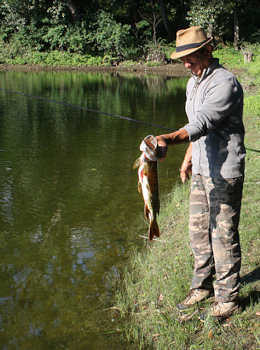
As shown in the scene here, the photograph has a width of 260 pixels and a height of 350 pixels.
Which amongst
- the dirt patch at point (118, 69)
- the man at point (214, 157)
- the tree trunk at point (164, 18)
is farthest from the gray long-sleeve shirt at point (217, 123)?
the tree trunk at point (164, 18)

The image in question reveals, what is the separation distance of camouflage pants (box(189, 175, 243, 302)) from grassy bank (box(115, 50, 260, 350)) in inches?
10.6

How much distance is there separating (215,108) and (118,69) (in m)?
31.3

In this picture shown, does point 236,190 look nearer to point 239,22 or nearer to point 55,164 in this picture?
point 55,164

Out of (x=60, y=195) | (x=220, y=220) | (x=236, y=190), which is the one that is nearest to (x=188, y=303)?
(x=220, y=220)

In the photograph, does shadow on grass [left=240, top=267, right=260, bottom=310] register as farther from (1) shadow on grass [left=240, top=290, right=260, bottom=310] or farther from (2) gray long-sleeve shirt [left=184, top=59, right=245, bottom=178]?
(2) gray long-sleeve shirt [left=184, top=59, right=245, bottom=178]

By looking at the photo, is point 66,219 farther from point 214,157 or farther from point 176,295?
point 214,157

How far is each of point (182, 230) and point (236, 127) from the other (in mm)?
2495

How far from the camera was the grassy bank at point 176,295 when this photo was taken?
348 cm

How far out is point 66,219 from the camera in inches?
264

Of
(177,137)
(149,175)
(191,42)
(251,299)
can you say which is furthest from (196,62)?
(251,299)

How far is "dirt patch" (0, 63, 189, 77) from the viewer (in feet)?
102

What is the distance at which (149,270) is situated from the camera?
4.79 meters

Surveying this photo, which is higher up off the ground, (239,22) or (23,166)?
(239,22)

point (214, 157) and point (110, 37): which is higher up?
point (110, 37)
